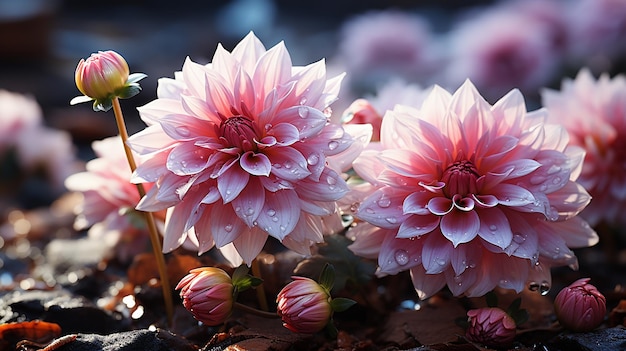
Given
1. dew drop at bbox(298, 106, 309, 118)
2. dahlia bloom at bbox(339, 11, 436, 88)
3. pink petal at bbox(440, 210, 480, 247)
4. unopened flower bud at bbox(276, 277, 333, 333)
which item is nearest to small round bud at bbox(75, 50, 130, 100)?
dew drop at bbox(298, 106, 309, 118)

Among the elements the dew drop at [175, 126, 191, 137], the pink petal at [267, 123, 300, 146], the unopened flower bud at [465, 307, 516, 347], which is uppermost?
the dew drop at [175, 126, 191, 137]

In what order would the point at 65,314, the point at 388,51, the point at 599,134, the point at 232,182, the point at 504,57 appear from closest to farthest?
the point at 232,182 → the point at 65,314 → the point at 599,134 → the point at 504,57 → the point at 388,51

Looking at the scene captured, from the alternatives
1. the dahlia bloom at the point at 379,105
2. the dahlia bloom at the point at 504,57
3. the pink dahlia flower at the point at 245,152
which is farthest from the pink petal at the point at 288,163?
the dahlia bloom at the point at 504,57

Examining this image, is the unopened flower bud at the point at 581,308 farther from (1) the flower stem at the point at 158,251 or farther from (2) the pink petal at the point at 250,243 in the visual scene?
(1) the flower stem at the point at 158,251

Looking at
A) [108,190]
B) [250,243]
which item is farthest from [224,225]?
[108,190]

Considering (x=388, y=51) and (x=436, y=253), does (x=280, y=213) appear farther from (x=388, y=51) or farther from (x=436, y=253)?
(x=388, y=51)

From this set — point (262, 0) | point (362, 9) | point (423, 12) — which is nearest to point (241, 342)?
point (262, 0)

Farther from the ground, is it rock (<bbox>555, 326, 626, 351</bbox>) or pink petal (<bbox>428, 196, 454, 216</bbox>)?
pink petal (<bbox>428, 196, 454, 216</bbox>)

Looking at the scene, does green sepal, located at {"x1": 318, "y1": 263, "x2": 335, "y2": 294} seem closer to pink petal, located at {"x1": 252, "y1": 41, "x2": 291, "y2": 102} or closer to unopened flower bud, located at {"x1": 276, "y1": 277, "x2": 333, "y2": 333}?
unopened flower bud, located at {"x1": 276, "y1": 277, "x2": 333, "y2": 333}
